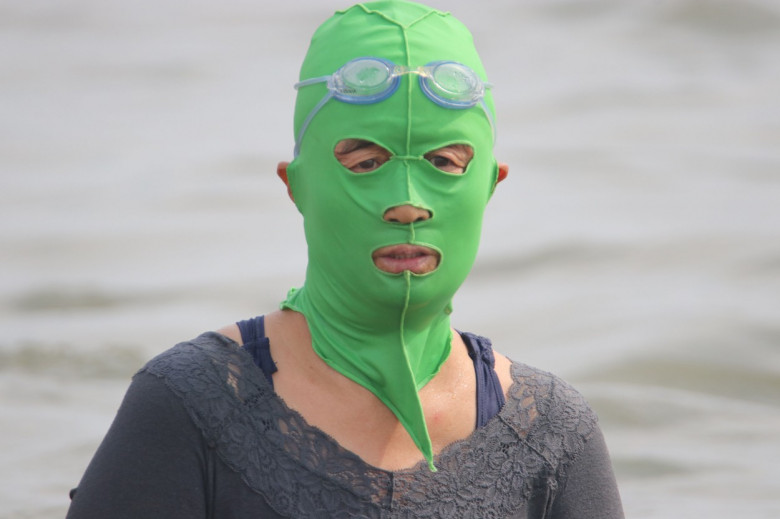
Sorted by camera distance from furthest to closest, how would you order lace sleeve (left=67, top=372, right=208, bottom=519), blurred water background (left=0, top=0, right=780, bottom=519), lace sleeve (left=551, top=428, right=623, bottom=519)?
blurred water background (left=0, top=0, right=780, bottom=519)
lace sleeve (left=551, top=428, right=623, bottom=519)
lace sleeve (left=67, top=372, right=208, bottom=519)

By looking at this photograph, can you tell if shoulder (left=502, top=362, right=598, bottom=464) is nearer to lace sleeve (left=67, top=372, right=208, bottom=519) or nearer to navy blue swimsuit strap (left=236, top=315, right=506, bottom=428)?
navy blue swimsuit strap (left=236, top=315, right=506, bottom=428)

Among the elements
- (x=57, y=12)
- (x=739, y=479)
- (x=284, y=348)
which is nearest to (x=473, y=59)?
(x=284, y=348)

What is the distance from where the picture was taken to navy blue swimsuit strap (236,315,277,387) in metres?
2.22

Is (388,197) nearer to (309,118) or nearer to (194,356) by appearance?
(309,118)

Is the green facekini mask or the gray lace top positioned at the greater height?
the green facekini mask

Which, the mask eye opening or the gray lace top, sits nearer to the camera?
the gray lace top

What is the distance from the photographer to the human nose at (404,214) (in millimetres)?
2127

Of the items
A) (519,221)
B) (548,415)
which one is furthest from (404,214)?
(519,221)

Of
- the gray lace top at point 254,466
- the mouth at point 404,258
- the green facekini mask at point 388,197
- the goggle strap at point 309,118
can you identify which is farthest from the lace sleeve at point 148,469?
the goggle strap at point 309,118

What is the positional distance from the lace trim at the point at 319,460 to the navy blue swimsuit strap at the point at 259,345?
19 mm

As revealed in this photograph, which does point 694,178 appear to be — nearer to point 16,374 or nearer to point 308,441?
point 16,374

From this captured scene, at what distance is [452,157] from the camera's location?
221 cm

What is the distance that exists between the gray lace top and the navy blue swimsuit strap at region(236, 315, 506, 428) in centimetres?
2

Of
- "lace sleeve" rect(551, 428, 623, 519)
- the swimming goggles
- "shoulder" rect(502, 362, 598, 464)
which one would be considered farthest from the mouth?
"lace sleeve" rect(551, 428, 623, 519)
